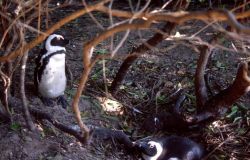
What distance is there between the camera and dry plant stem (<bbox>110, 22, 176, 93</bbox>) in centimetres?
290

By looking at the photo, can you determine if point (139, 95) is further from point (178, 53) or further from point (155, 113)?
point (178, 53)

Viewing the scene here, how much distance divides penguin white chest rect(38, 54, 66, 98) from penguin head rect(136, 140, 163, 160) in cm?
72

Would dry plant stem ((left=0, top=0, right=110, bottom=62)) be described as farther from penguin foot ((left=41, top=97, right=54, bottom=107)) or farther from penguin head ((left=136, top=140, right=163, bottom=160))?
penguin head ((left=136, top=140, right=163, bottom=160))

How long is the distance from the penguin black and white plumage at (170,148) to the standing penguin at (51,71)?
67 centimetres

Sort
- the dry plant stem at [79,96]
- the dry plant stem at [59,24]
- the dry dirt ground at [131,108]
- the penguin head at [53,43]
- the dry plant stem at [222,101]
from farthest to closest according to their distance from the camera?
1. the penguin head at [53,43]
2. the dry plant stem at [222,101]
3. the dry dirt ground at [131,108]
4. the dry plant stem at [79,96]
5. the dry plant stem at [59,24]

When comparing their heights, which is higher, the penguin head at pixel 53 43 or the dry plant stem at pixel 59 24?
the dry plant stem at pixel 59 24

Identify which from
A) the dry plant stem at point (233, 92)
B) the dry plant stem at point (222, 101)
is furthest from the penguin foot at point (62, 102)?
the dry plant stem at point (233, 92)

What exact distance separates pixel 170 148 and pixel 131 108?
19.2 inches

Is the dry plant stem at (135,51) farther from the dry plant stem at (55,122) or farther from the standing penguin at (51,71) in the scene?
the dry plant stem at (55,122)

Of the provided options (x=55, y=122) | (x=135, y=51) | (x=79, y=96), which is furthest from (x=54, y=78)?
(x=79, y=96)

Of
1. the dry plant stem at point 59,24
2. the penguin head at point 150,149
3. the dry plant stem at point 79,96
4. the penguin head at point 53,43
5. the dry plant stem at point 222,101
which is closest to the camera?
the dry plant stem at point 59,24

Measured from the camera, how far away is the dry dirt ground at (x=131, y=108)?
9.45 feet

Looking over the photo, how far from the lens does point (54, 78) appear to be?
11.0 feet

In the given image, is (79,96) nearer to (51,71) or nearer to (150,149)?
(150,149)
